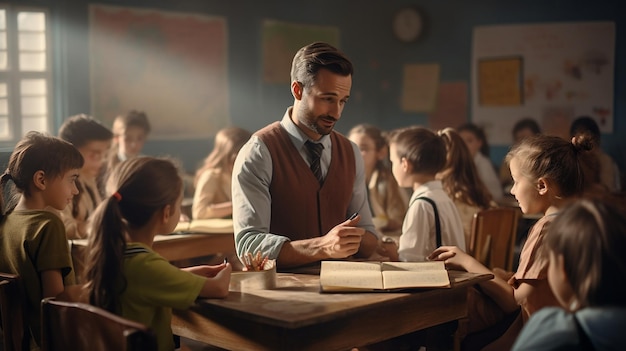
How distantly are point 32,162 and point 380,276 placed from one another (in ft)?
3.94

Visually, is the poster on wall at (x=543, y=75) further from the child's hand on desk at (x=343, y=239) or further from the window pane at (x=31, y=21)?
the child's hand on desk at (x=343, y=239)

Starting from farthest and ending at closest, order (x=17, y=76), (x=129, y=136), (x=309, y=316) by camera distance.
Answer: (x=17, y=76) < (x=129, y=136) < (x=309, y=316)

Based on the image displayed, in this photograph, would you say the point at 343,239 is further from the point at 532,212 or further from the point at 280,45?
the point at 280,45

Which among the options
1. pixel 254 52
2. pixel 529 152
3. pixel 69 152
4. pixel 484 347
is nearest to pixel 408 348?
pixel 484 347

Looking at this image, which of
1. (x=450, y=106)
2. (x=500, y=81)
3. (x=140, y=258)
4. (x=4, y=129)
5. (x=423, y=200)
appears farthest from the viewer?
(x=450, y=106)

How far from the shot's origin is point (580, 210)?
189cm

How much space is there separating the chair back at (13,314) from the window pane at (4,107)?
4.48 m

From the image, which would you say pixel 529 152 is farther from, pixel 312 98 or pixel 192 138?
pixel 192 138

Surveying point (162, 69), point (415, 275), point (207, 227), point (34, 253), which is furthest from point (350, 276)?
point (162, 69)

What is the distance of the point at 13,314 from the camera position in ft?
8.44

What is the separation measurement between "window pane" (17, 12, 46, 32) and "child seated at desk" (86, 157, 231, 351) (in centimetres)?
480

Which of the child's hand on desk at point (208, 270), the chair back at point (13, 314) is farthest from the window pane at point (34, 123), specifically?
the child's hand on desk at point (208, 270)

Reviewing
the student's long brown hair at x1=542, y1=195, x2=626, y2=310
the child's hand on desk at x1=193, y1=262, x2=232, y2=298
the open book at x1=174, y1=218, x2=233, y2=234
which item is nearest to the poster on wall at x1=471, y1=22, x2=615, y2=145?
the open book at x1=174, y1=218, x2=233, y2=234

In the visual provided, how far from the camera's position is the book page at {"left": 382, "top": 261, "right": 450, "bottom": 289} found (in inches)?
96.9
